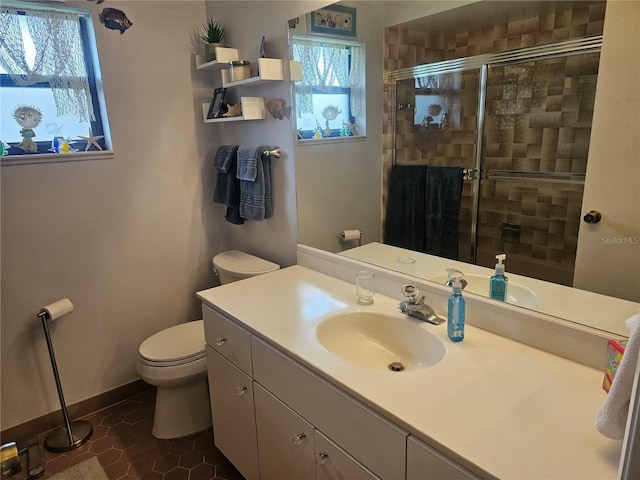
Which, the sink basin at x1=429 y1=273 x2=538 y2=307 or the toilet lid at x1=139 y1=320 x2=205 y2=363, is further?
the toilet lid at x1=139 y1=320 x2=205 y2=363

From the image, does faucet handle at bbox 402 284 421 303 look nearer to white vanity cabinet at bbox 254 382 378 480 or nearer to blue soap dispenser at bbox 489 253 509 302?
blue soap dispenser at bbox 489 253 509 302

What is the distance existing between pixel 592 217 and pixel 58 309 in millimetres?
2229

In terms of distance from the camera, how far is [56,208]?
2.08 metres

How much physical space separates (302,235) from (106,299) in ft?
3.75

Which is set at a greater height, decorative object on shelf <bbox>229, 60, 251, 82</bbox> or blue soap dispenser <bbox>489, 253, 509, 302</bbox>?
decorative object on shelf <bbox>229, 60, 251, 82</bbox>

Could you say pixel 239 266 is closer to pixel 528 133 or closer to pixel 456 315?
pixel 456 315

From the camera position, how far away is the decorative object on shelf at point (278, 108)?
Result: 200cm

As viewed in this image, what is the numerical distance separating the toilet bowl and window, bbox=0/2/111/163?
1.06 meters

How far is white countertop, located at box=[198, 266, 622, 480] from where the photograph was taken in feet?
2.77

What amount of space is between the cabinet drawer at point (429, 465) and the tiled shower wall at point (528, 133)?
67 cm

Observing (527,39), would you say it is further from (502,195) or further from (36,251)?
(36,251)

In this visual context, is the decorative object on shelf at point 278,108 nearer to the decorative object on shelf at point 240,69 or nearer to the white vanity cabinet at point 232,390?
the decorative object on shelf at point 240,69

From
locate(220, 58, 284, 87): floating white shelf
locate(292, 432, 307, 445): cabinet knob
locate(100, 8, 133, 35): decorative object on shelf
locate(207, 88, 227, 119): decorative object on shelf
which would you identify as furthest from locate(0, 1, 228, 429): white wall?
locate(292, 432, 307, 445): cabinet knob

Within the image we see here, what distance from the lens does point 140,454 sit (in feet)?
6.76
